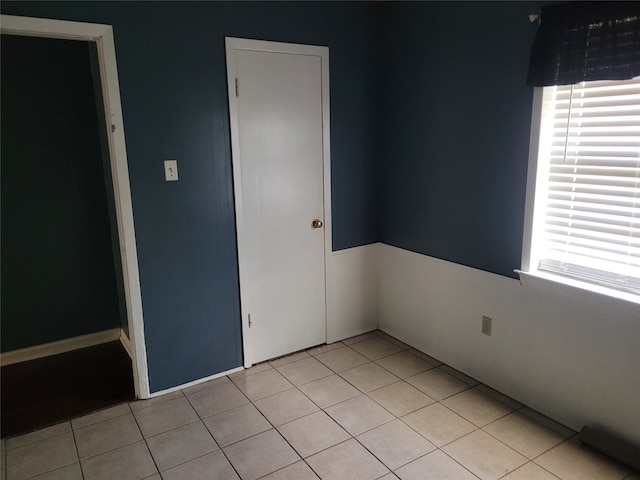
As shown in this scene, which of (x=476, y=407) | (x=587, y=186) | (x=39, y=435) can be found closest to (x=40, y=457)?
(x=39, y=435)

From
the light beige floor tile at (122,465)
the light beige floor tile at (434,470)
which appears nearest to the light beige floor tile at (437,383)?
the light beige floor tile at (434,470)

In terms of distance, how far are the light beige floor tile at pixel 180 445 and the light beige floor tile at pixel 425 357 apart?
4.90 ft

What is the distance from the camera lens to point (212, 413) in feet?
8.21

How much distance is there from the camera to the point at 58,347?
3271 mm

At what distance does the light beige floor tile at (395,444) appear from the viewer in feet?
6.91

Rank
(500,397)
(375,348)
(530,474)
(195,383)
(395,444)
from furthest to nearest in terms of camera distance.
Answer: (375,348) → (195,383) → (500,397) → (395,444) → (530,474)

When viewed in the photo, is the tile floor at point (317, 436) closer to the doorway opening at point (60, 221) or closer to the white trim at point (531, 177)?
the doorway opening at point (60, 221)

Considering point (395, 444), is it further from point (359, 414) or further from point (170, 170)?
point (170, 170)

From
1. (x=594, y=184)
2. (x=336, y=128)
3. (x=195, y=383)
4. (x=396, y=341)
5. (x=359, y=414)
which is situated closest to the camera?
(x=594, y=184)

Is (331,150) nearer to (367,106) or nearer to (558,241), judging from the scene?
(367,106)

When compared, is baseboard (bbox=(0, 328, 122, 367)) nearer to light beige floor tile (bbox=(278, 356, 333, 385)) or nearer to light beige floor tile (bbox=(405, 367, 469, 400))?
light beige floor tile (bbox=(278, 356, 333, 385))

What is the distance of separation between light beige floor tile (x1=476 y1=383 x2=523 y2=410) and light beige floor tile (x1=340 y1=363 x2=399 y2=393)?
20.0 inches

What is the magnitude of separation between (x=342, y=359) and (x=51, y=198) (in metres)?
2.28

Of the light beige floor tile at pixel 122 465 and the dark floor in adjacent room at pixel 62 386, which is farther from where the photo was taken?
the dark floor in adjacent room at pixel 62 386
